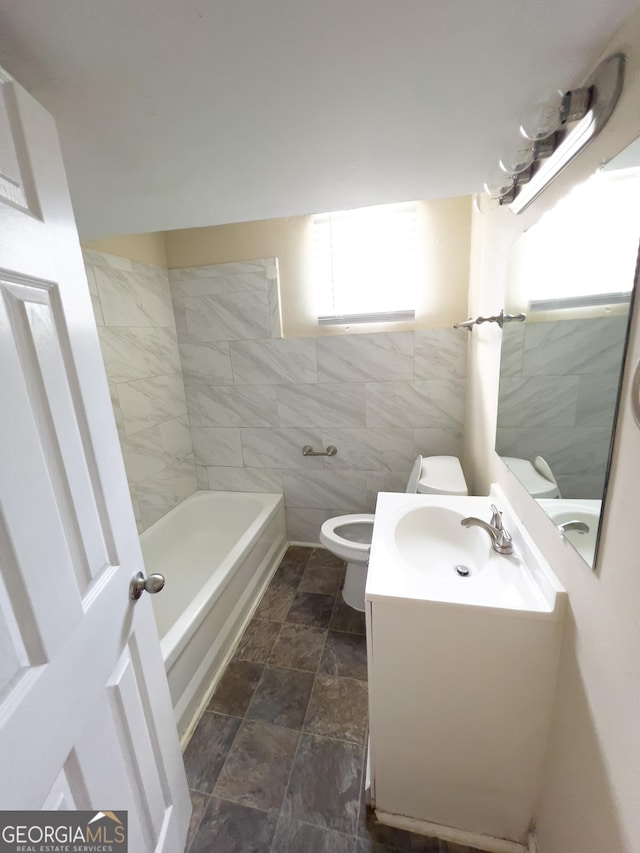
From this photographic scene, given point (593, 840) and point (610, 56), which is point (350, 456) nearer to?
point (593, 840)

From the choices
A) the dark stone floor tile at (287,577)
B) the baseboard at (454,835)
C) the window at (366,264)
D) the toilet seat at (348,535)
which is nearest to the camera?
the baseboard at (454,835)

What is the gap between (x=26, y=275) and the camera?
567 mm

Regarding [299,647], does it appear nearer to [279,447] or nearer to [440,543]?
[440,543]

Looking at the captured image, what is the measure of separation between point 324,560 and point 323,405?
3.69ft

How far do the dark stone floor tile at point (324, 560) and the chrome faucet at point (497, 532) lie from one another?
1.43 m

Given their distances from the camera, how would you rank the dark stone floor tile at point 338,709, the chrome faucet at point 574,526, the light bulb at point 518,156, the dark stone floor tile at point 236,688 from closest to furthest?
the chrome faucet at point 574,526, the light bulb at point 518,156, the dark stone floor tile at point 338,709, the dark stone floor tile at point 236,688

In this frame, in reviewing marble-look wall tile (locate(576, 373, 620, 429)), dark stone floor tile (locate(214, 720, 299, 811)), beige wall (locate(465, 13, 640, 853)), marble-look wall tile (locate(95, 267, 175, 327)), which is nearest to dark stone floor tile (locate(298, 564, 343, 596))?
dark stone floor tile (locate(214, 720, 299, 811))

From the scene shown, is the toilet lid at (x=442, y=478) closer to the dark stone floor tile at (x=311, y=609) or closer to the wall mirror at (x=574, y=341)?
the wall mirror at (x=574, y=341)

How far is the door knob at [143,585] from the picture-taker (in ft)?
2.73

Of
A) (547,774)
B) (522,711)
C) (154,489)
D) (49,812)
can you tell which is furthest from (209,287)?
(547,774)

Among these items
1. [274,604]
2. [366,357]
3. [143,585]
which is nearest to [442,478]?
[366,357]

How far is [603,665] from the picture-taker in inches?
26.8

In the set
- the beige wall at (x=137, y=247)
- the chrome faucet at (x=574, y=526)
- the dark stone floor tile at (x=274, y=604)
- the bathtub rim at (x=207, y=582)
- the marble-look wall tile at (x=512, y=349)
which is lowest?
the dark stone floor tile at (x=274, y=604)

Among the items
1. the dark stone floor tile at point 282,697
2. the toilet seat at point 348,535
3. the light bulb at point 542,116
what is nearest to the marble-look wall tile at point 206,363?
the toilet seat at point 348,535
